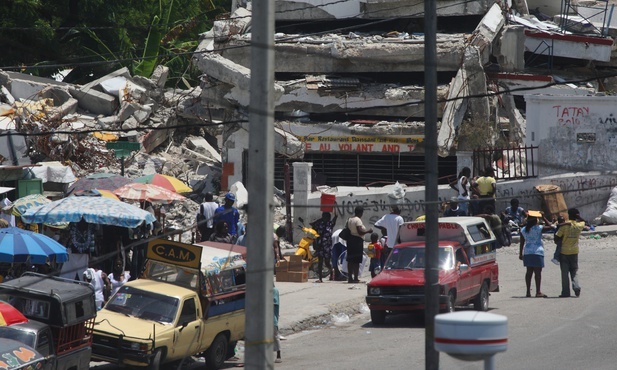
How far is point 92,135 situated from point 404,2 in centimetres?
1084

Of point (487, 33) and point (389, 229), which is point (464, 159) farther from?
point (389, 229)

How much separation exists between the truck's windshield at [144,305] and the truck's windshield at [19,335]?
201cm

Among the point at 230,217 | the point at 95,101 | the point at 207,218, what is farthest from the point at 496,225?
the point at 95,101

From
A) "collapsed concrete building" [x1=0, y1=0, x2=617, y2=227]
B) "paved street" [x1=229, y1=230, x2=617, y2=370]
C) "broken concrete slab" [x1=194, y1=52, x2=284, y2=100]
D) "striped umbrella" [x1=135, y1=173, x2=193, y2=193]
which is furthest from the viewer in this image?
"broken concrete slab" [x1=194, y1=52, x2=284, y2=100]

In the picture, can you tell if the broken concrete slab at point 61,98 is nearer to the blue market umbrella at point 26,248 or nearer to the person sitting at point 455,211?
the person sitting at point 455,211

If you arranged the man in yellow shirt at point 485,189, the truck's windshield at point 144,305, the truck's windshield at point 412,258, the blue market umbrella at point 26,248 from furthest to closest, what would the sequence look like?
the man in yellow shirt at point 485,189
the truck's windshield at point 412,258
the blue market umbrella at point 26,248
the truck's windshield at point 144,305

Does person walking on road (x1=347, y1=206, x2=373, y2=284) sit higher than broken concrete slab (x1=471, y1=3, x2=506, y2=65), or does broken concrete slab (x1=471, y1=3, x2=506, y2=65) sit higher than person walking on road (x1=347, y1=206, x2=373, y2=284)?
broken concrete slab (x1=471, y1=3, x2=506, y2=65)

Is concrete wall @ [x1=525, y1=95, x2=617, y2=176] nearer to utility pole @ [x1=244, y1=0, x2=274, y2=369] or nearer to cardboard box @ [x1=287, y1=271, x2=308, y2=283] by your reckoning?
cardboard box @ [x1=287, y1=271, x2=308, y2=283]

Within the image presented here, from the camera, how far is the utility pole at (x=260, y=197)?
8297 millimetres

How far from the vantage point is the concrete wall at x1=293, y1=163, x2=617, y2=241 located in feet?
76.8

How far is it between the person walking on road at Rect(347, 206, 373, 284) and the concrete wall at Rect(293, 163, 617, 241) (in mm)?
3882

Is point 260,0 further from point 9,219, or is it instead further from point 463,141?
point 463,141

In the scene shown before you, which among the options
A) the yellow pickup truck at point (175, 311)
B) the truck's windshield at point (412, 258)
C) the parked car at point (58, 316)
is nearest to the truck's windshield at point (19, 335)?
the parked car at point (58, 316)

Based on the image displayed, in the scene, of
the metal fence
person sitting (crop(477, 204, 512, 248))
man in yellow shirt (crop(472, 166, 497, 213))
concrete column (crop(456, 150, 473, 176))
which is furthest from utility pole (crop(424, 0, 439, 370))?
concrete column (crop(456, 150, 473, 176))
